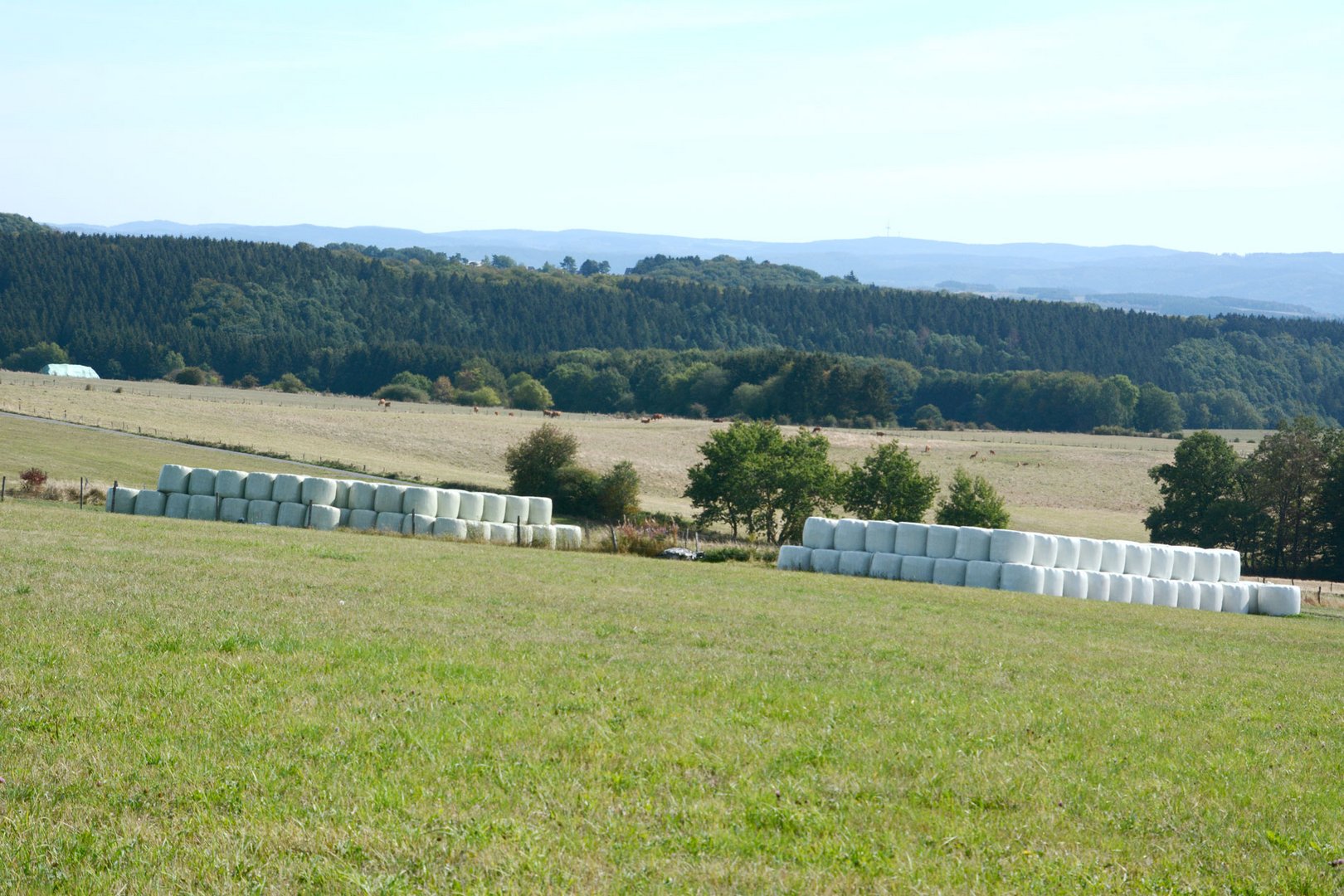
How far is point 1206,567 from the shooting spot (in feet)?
121

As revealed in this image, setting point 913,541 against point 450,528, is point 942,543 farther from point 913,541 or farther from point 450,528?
point 450,528

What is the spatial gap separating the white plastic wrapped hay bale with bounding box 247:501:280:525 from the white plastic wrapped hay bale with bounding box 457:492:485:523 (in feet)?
17.2

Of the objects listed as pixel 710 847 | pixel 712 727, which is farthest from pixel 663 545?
pixel 710 847

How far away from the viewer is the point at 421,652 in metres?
13.8

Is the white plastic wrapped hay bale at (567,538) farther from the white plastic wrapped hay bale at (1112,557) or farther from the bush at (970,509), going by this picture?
the bush at (970,509)

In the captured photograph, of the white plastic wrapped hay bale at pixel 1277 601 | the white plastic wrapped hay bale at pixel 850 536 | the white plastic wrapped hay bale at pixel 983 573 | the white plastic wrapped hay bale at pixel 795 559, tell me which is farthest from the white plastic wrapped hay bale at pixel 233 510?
the white plastic wrapped hay bale at pixel 1277 601

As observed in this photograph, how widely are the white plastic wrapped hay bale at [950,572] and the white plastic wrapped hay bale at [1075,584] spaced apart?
2.62 metres

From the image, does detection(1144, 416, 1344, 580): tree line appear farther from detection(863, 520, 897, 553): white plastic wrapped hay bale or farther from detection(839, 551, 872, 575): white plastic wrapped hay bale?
detection(839, 551, 872, 575): white plastic wrapped hay bale

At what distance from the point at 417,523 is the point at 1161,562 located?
2109cm

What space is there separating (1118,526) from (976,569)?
177 ft

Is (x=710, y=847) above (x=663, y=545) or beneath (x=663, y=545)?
above

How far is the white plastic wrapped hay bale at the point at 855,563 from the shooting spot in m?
35.5

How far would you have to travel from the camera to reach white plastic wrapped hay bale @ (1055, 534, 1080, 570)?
34812 millimetres

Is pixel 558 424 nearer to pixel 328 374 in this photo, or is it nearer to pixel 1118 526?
pixel 1118 526
